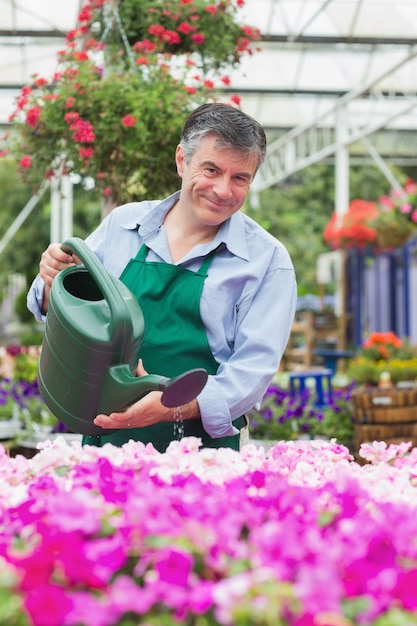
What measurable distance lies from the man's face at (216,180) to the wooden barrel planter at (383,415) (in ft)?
8.06

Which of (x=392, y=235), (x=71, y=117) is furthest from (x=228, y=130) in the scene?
(x=392, y=235)

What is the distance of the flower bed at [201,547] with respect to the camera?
31.5 inches

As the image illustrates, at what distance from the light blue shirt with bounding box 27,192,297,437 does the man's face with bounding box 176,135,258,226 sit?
0.08m

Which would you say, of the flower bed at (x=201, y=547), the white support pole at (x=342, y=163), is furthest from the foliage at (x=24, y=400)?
the white support pole at (x=342, y=163)

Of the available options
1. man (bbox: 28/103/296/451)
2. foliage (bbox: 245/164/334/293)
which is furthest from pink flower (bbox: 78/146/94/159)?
foliage (bbox: 245/164/334/293)

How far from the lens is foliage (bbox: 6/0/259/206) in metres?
3.49

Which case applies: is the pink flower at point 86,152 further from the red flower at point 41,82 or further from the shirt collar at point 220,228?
the shirt collar at point 220,228

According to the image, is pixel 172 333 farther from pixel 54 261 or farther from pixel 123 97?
pixel 123 97

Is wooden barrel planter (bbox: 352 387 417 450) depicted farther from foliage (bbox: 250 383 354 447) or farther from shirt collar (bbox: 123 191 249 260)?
shirt collar (bbox: 123 191 249 260)

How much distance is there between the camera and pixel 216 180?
1653 mm

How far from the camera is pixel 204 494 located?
110 cm

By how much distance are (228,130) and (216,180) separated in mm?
92

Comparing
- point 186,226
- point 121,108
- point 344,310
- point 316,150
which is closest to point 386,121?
point 344,310

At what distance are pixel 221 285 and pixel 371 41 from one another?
8.36 m
